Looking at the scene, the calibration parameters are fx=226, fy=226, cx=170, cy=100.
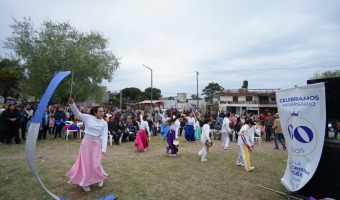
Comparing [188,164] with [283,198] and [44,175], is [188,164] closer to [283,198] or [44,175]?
[283,198]

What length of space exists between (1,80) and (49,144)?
4082 cm

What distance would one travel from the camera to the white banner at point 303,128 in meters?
4.46

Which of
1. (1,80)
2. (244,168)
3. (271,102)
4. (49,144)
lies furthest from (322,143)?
(1,80)

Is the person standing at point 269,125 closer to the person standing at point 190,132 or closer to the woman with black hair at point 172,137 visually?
the person standing at point 190,132

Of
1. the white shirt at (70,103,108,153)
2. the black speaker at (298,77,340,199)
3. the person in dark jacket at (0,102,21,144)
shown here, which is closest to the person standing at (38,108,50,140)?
the person in dark jacket at (0,102,21,144)

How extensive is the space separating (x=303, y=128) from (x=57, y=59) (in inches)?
928

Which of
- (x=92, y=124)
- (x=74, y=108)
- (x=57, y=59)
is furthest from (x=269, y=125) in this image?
(x=57, y=59)

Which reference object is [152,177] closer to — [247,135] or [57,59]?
[247,135]

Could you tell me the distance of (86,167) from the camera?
204 inches

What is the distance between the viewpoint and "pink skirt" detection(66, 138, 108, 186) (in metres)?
5.14

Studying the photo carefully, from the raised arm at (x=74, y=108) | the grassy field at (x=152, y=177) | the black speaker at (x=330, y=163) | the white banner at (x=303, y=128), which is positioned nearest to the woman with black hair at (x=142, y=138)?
the grassy field at (x=152, y=177)

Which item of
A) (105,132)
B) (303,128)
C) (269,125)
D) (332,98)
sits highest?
(332,98)

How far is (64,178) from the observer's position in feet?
19.9

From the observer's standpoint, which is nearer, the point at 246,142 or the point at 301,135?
the point at 301,135
